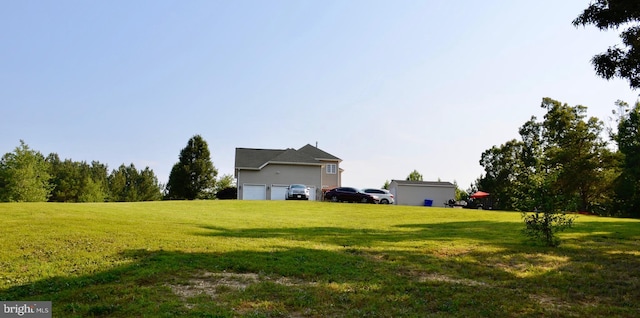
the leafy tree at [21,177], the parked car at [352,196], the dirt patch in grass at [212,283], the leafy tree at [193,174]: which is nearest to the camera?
the dirt patch in grass at [212,283]

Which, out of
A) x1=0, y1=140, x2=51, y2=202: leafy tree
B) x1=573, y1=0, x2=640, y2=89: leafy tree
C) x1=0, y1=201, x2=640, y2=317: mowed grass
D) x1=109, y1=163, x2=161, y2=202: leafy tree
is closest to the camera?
x1=0, y1=201, x2=640, y2=317: mowed grass

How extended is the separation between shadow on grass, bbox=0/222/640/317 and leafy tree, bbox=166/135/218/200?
48687 millimetres

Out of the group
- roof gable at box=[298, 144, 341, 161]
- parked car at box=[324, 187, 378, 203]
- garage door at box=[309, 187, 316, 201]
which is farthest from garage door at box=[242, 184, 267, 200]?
parked car at box=[324, 187, 378, 203]

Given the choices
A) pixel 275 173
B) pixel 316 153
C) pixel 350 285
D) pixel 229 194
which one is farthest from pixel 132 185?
pixel 350 285

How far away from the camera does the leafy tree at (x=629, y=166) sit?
4203cm

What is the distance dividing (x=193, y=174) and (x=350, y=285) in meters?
52.5

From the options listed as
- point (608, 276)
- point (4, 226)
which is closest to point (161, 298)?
point (608, 276)

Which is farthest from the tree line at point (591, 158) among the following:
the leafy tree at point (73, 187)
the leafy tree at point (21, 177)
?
the leafy tree at point (73, 187)

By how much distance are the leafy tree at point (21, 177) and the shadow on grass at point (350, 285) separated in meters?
56.1

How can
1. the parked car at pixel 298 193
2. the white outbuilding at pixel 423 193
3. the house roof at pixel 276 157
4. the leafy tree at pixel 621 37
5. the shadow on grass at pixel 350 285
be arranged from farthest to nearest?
the white outbuilding at pixel 423 193 → the house roof at pixel 276 157 → the parked car at pixel 298 193 → the leafy tree at pixel 621 37 → the shadow on grass at pixel 350 285

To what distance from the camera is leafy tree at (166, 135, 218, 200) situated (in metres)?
56.9

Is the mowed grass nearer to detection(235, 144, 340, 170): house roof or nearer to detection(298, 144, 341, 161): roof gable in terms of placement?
detection(235, 144, 340, 170): house roof

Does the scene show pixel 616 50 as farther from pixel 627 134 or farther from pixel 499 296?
pixel 627 134

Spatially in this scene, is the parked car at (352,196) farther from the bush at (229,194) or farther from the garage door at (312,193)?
the bush at (229,194)
